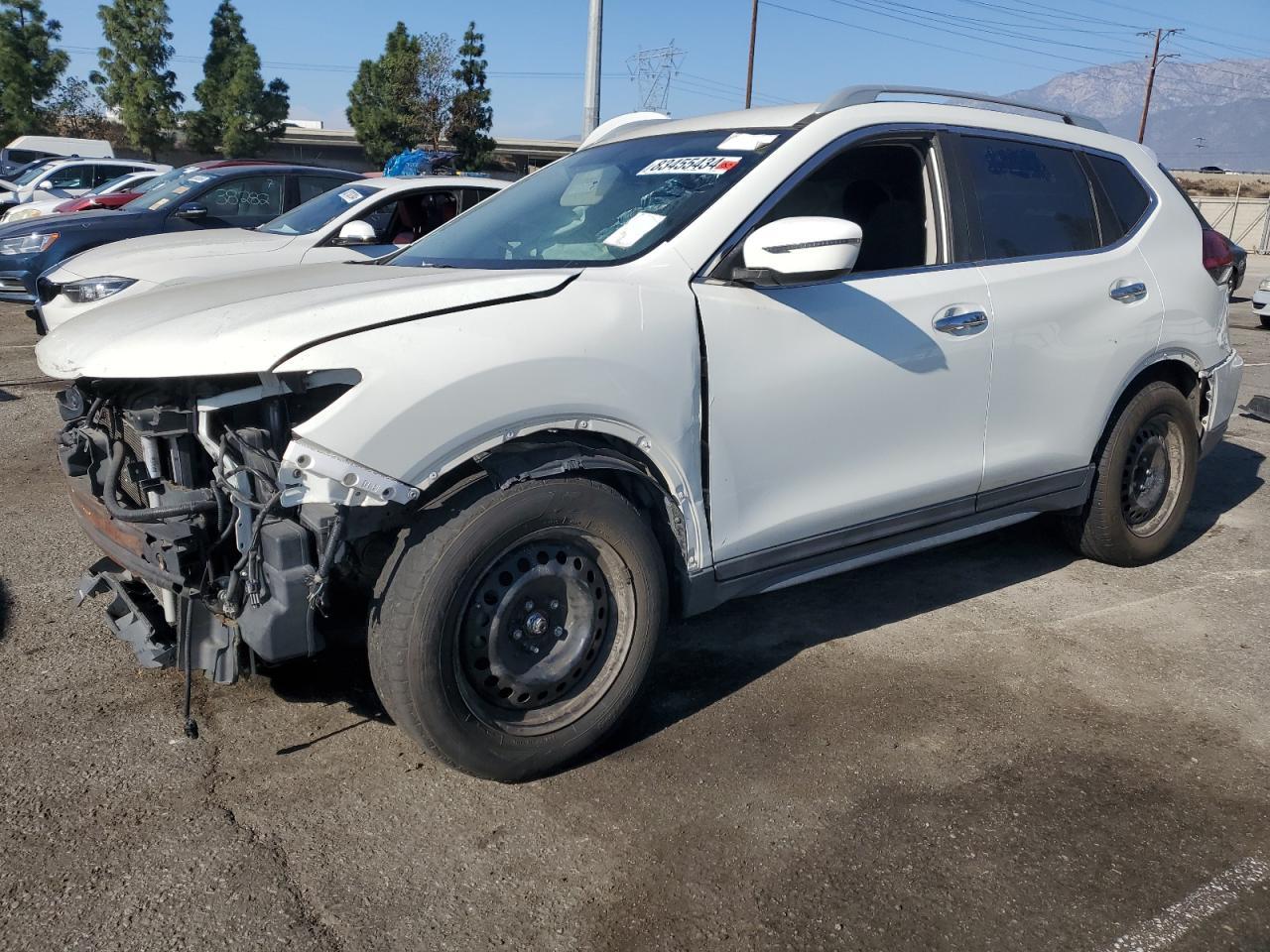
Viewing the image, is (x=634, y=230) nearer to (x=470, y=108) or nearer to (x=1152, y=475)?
(x=1152, y=475)

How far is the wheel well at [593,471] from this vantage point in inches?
108

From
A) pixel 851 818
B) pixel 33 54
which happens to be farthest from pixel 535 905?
pixel 33 54

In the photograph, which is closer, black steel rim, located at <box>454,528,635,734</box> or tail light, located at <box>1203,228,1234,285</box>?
black steel rim, located at <box>454,528,635,734</box>

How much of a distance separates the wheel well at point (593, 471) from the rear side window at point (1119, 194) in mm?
2476

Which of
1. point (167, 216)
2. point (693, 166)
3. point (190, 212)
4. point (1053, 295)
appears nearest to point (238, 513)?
point (693, 166)

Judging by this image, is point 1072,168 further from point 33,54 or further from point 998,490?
point 33,54

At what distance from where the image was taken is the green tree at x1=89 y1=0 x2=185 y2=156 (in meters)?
44.9

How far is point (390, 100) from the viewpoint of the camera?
39.5m

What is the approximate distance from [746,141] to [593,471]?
134 cm

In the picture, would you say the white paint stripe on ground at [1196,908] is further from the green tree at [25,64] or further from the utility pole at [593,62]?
the green tree at [25,64]

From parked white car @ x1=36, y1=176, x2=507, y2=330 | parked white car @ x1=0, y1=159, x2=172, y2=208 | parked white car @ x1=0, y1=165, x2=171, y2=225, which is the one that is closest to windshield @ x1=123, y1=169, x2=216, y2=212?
parked white car @ x1=36, y1=176, x2=507, y2=330

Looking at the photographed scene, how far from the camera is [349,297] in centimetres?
267

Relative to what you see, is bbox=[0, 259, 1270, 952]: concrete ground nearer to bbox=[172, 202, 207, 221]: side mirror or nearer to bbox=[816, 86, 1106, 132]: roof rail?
bbox=[816, 86, 1106, 132]: roof rail

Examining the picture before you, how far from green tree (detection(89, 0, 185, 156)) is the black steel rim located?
50.1 m
